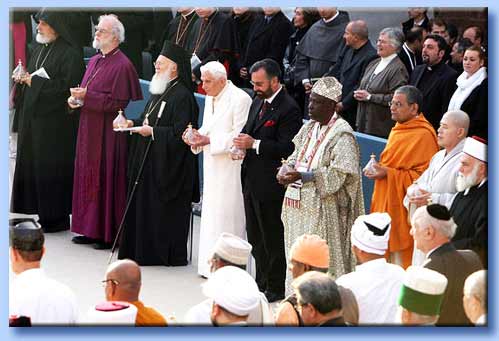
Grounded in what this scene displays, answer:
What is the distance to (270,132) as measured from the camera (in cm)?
1106

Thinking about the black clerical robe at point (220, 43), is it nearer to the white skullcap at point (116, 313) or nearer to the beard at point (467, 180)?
the beard at point (467, 180)

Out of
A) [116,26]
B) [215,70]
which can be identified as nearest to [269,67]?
→ [215,70]

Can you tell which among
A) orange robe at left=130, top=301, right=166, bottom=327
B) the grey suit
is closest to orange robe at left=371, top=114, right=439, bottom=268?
the grey suit

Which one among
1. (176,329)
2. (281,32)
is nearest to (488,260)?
(176,329)

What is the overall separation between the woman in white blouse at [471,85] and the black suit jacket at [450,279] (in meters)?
1.87

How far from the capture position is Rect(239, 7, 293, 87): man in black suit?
43.9 feet

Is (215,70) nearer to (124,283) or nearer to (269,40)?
(269,40)

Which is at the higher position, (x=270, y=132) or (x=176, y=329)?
(x=270, y=132)

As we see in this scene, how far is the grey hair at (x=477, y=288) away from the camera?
8031 millimetres

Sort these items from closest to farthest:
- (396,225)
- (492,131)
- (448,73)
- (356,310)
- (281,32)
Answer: (356,310) → (492,131) → (396,225) → (448,73) → (281,32)

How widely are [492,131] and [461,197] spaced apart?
48cm

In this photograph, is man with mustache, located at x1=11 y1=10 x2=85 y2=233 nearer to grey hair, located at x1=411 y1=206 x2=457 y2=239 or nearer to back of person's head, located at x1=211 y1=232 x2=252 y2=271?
back of person's head, located at x1=211 y1=232 x2=252 y2=271

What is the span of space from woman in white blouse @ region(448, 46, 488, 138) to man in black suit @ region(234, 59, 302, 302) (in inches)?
48.6

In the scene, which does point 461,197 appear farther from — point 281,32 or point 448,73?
point 281,32
